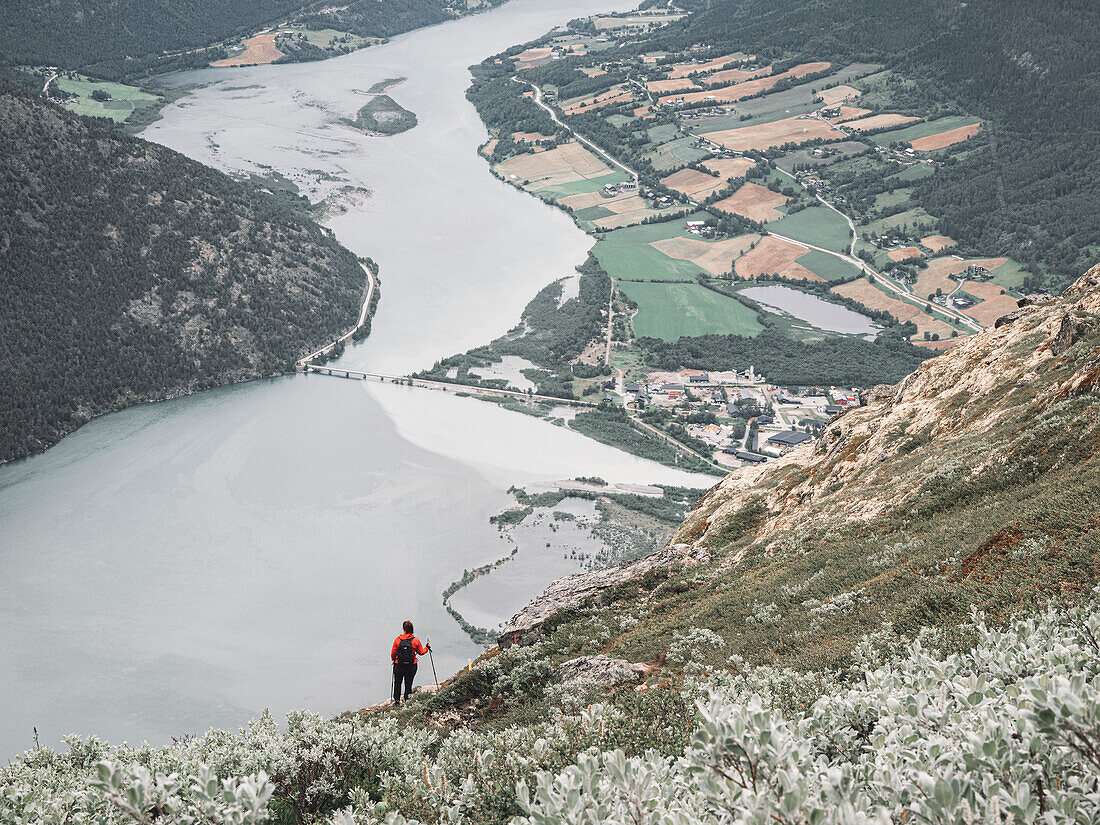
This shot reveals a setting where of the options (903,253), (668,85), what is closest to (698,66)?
(668,85)

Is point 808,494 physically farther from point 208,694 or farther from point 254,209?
point 254,209

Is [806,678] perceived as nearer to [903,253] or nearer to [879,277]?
[879,277]

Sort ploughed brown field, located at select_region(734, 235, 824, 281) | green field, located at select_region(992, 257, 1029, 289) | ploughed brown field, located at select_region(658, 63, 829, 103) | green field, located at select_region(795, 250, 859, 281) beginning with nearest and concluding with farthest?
1. green field, located at select_region(992, 257, 1029, 289)
2. green field, located at select_region(795, 250, 859, 281)
3. ploughed brown field, located at select_region(734, 235, 824, 281)
4. ploughed brown field, located at select_region(658, 63, 829, 103)

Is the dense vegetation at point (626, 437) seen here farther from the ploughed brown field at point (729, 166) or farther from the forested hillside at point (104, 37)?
the forested hillside at point (104, 37)

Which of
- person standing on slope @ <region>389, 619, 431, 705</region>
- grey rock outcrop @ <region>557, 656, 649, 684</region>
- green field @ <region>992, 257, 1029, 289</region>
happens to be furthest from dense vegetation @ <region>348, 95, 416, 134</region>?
grey rock outcrop @ <region>557, 656, 649, 684</region>

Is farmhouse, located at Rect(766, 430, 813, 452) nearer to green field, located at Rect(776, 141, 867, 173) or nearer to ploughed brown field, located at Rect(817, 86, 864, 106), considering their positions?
green field, located at Rect(776, 141, 867, 173)

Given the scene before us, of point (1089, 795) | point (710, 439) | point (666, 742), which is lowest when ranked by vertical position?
point (710, 439)

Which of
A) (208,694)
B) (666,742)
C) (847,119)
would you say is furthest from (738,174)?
(666,742)
